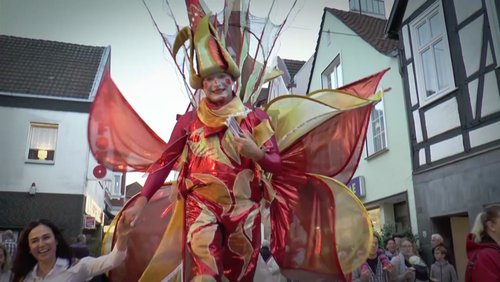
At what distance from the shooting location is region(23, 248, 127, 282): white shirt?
2418 mm

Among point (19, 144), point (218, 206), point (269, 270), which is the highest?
point (19, 144)

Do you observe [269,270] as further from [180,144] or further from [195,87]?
[195,87]

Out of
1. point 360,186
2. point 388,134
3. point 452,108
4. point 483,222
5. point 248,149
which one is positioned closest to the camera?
point 248,149

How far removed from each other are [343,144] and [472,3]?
559 centimetres

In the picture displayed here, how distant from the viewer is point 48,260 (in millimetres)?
2600

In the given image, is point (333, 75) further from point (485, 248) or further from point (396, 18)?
point (485, 248)

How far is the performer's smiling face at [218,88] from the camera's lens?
246 cm

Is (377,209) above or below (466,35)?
below

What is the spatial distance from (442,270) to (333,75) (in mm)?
8654

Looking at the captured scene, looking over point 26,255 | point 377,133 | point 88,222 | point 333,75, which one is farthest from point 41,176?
point 26,255

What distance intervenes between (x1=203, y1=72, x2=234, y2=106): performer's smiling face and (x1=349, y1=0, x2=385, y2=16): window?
14158 mm

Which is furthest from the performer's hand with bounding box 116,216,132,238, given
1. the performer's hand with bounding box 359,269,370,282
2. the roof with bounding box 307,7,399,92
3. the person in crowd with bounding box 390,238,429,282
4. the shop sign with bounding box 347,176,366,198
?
the shop sign with bounding box 347,176,366,198

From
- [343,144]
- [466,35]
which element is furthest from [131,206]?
[466,35]

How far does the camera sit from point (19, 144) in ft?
42.0
